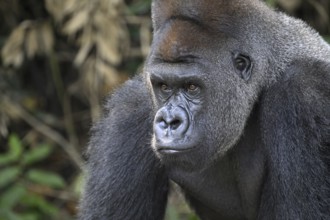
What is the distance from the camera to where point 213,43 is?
4988 mm

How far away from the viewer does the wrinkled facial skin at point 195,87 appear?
194 inches

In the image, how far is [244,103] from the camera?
510cm

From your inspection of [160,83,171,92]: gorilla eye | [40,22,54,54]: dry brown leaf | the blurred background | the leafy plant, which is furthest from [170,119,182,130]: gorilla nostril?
[40,22,54,54]: dry brown leaf

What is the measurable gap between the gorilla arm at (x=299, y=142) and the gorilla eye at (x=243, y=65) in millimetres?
180

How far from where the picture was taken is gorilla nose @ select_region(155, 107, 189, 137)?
486 centimetres

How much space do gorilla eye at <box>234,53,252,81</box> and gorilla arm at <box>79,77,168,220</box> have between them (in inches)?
29.0

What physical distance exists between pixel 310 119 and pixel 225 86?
51 centimetres

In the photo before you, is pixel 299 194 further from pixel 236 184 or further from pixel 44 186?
pixel 44 186

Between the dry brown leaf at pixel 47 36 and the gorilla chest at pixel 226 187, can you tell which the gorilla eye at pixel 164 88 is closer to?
the gorilla chest at pixel 226 187

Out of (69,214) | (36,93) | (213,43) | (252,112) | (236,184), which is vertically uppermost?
(213,43)

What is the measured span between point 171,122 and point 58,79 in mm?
4130

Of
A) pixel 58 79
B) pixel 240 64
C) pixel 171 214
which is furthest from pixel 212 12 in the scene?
pixel 58 79

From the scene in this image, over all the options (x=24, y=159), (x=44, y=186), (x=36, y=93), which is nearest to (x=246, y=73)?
(x=24, y=159)

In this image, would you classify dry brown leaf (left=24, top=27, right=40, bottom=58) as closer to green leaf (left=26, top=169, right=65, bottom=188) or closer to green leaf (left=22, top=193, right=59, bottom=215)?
green leaf (left=26, top=169, right=65, bottom=188)
